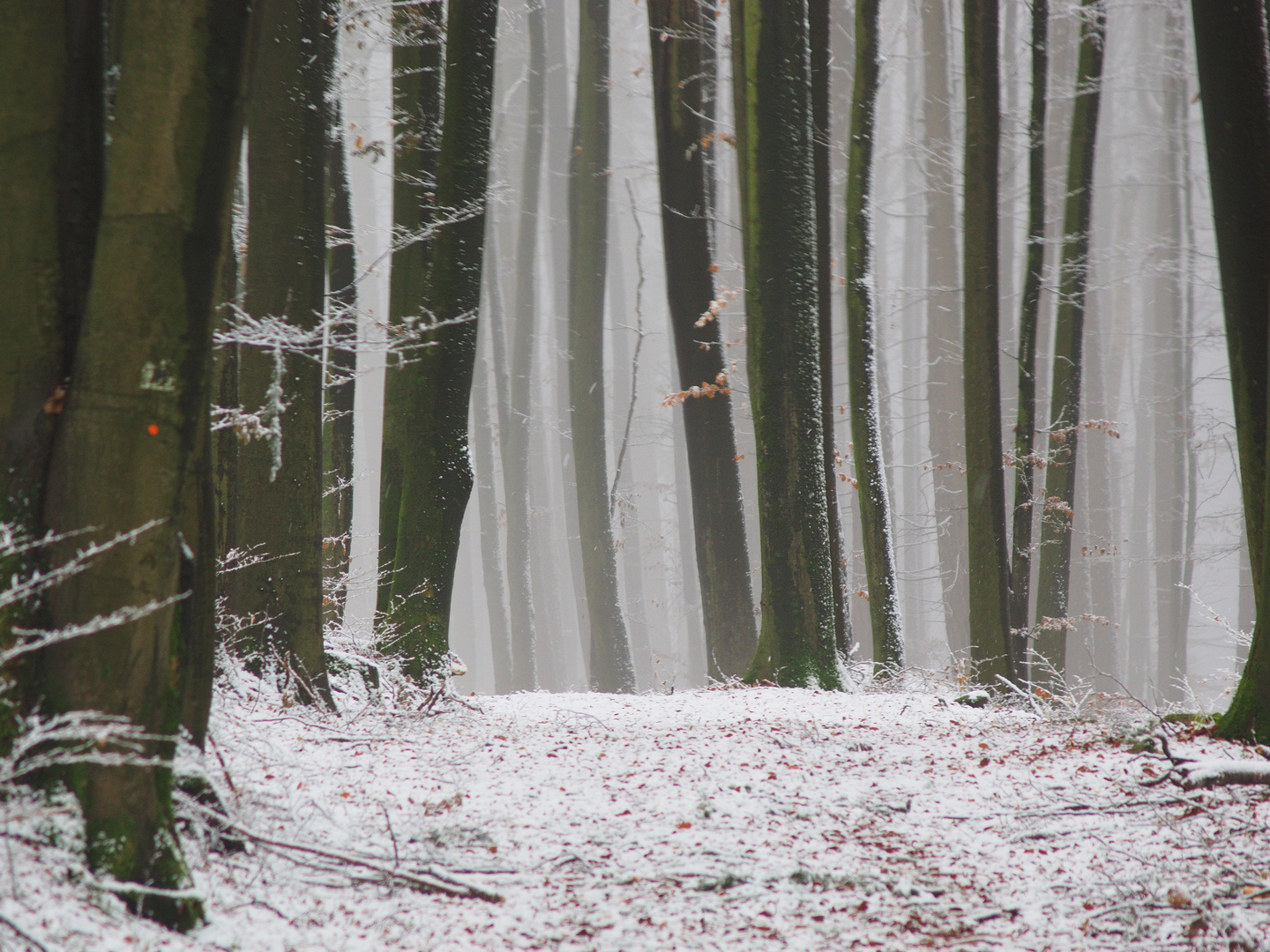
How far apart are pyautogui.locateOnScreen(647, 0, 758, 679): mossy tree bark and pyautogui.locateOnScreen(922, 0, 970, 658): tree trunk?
7.59m

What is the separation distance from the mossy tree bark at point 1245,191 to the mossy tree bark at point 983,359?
3.49m

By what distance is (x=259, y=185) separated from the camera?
587 centimetres

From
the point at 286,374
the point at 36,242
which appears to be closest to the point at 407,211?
the point at 286,374

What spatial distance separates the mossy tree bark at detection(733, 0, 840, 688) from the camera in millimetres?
8391

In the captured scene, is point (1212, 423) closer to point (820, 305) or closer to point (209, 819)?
point (820, 305)

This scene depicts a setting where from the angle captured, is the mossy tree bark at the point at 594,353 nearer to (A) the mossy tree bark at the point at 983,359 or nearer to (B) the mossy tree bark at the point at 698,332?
(B) the mossy tree bark at the point at 698,332

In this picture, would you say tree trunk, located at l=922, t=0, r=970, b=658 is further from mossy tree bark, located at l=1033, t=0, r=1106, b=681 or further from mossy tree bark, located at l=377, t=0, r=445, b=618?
mossy tree bark, located at l=377, t=0, r=445, b=618

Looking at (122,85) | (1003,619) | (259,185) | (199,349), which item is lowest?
(1003,619)

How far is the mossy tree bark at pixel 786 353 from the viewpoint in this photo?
8391 mm

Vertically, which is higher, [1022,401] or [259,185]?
[259,185]

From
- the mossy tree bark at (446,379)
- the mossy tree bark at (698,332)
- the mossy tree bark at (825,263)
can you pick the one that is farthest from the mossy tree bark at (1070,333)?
the mossy tree bark at (446,379)

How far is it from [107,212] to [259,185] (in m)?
3.49

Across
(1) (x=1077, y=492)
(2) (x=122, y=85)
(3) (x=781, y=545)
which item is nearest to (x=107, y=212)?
(2) (x=122, y=85)

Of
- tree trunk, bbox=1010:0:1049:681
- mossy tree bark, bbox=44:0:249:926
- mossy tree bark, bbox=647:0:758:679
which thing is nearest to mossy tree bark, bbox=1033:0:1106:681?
tree trunk, bbox=1010:0:1049:681
